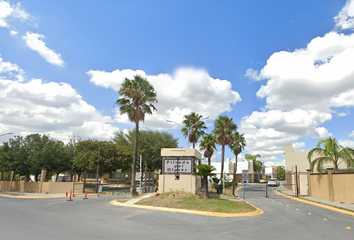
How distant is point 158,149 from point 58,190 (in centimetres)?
2054

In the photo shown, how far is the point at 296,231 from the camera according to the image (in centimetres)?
1015

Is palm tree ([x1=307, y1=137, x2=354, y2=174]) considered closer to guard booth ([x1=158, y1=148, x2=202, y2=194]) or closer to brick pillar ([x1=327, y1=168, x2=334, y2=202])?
brick pillar ([x1=327, y1=168, x2=334, y2=202])

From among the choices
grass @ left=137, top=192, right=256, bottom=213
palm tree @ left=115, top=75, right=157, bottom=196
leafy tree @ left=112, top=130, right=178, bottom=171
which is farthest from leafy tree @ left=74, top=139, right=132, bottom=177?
grass @ left=137, top=192, right=256, bottom=213

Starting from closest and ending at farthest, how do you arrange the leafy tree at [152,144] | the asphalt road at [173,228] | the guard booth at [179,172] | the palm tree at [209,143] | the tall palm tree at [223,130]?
the asphalt road at [173,228]
the guard booth at [179,172]
the tall palm tree at [223,130]
the palm tree at [209,143]
the leafy tree at [152,144]

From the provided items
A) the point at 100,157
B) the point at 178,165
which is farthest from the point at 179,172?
the point at 100,157

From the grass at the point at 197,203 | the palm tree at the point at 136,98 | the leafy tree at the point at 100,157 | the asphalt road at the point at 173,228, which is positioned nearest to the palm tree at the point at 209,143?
the leafy tree at the point at 100,157

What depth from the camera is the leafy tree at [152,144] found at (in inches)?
1865

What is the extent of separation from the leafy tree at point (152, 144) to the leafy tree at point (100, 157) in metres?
6.52

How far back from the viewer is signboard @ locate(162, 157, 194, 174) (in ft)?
74.0

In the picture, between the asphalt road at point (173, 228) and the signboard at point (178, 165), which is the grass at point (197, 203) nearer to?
the asphalt road at point (173, 228)

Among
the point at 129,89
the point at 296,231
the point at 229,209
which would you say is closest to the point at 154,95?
the point at 129,89

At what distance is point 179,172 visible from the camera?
22.5m

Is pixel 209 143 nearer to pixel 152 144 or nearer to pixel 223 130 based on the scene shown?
pixel 223 130

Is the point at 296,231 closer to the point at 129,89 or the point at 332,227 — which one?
the point at 332,227
